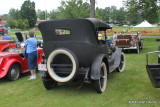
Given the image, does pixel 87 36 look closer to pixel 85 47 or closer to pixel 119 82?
pixel 85 47

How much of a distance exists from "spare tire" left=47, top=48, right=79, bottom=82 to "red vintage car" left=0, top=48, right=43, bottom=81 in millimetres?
2279

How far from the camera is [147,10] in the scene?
83.0ft

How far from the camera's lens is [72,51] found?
5797 millimetres

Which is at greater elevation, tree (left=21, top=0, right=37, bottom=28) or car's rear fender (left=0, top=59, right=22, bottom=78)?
tree (left=21, top=0, right=37, bottom=28)

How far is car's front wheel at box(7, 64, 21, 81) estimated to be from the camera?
7.66 m

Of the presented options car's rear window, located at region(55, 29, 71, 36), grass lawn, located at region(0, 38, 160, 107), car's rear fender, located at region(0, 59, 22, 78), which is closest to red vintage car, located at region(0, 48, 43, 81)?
car's rear fender, located at region(0, 59, 22, 78)

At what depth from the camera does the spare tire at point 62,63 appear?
5523mm

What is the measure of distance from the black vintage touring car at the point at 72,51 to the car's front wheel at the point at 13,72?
6.54 feet

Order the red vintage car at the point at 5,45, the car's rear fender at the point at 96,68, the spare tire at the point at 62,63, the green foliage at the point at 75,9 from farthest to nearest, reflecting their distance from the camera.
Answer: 1. the green foliage at the point at 75,9
2. the red vintage car at the point at 5,45
3. the car's rear fender at the point at 96,68
4. the spare tire at the point at 62,63

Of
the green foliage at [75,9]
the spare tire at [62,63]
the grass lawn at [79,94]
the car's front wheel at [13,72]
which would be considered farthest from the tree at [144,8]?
the green foliage at [75,9]

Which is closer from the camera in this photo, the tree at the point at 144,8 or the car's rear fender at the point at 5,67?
the car's rear fender at the point at 5,67

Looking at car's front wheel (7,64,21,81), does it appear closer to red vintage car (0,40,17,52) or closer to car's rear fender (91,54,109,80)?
red vintage car (0,40,17,52)

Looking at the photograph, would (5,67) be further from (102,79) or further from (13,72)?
(102,79)

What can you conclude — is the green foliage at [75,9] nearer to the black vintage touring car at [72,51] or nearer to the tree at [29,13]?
the tree at [29,13]
